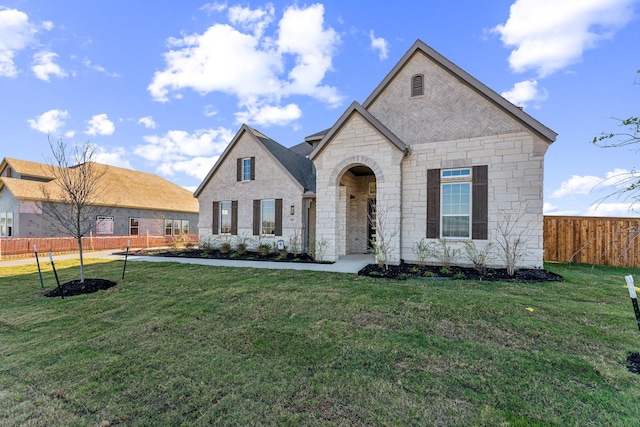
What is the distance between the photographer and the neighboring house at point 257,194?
13.6 m

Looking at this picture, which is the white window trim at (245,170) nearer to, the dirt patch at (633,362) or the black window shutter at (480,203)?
the black window shutter at (480,203)

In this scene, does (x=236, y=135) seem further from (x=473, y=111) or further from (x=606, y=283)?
(x=606, y=283)

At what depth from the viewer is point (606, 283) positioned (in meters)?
7.11

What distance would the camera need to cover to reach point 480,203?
360 inches

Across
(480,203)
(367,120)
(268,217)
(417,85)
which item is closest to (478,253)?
(480,203)

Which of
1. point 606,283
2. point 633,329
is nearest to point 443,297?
point 633,329

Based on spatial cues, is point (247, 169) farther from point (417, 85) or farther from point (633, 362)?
point (633, 362)

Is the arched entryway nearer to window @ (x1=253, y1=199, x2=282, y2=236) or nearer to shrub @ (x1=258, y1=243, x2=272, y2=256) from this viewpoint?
window @ (x1=253, y1=199, x2=282, y2=236)

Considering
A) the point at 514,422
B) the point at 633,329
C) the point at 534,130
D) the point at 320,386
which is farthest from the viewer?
the point at 534,130

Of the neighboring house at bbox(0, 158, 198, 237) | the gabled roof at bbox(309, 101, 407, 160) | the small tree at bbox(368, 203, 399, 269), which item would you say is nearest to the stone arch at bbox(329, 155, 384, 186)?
the gabled roof at bbox(309, 101, 407, 160)

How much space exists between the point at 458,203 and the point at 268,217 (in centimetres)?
895

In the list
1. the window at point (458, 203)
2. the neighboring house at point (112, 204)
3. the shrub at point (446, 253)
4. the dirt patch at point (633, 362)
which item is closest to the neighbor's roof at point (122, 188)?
the neighboring house at point (112, 204)

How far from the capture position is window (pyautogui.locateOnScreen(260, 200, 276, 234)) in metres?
14.2

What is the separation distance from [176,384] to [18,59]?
17.5 m
